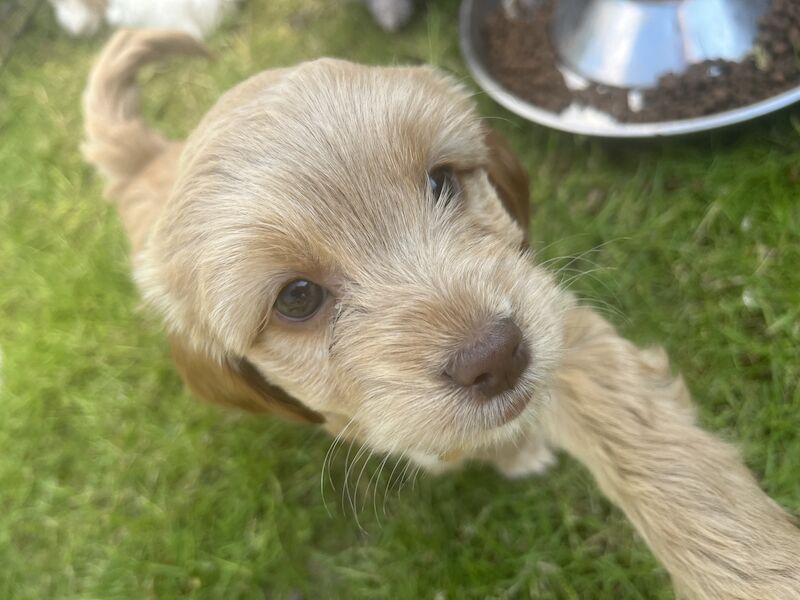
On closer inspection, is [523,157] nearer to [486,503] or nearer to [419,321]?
[486,503]

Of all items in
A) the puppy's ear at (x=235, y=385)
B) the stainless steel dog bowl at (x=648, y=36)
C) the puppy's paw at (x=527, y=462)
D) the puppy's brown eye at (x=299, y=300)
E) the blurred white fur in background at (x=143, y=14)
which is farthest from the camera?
the blurred white fur in background at (x=143, y=14)

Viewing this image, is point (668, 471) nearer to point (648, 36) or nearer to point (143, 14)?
point (648, 36)

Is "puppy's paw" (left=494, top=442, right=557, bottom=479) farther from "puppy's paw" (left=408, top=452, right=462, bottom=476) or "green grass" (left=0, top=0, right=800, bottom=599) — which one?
"puppy's paw" (left=408, top=452, right=462, bottom=476)

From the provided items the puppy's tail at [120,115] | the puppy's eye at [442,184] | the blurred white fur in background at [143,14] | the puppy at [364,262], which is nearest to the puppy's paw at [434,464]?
the puppy at [364,262]

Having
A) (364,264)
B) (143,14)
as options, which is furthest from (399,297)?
(143,14)

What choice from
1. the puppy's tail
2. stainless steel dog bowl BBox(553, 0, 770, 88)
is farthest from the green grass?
the puppy's tail

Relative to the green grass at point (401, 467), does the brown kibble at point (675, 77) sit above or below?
above

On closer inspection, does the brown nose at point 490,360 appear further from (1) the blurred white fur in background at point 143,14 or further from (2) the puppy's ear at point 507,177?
(1) the blurred white fur in background at point 143,14
